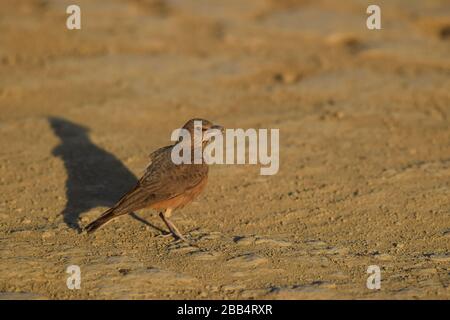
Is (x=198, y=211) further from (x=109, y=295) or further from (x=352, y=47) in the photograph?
(x=352, y=47)

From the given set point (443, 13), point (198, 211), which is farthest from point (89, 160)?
point (443, 13)

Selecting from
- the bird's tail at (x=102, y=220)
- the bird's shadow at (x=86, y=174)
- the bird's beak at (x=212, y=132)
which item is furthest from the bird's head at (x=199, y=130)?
the bird's tail at (x=102, y=220)

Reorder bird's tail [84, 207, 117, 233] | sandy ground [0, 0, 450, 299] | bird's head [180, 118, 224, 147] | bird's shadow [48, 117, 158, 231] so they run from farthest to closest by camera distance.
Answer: bird's shadow [48, 117, 158, 231], bird's head [180, 118, 224, 147], bird's tail [84, 207, 117, 233], sandy ground [0, 0, 450, 299]

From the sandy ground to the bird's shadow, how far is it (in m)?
0.02

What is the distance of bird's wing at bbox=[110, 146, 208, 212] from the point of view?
625 centimetres

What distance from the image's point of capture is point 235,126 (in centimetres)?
877

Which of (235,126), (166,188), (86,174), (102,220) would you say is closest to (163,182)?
(166,188)

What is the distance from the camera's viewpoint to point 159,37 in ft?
37.0

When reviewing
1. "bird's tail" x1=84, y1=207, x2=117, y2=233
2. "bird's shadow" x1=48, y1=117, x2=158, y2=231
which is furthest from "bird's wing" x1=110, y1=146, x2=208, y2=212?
"bird's shadow" x1=48, y1=117, x2=158, y2=231

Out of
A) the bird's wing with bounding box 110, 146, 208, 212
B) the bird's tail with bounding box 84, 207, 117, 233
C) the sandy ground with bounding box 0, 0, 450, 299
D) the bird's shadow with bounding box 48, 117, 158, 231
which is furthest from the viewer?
the bird's shadow with bounding box 48, 117, 158, 231

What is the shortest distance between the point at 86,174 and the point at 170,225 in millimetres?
1549

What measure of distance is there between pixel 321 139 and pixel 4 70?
4.49 metres

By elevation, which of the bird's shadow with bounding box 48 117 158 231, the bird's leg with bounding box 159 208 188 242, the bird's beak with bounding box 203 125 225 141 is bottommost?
the bird's leg with bounding box 159 208 188 242

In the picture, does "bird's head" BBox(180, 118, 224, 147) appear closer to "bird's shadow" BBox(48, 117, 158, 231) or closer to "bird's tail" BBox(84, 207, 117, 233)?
"bird's shadow" BBox(48, 117, 158, 231)
